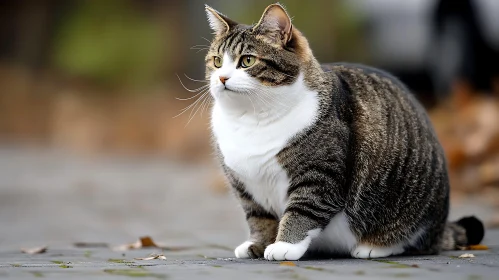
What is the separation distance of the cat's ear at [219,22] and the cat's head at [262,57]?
0.12m

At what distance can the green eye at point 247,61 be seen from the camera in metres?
3.78

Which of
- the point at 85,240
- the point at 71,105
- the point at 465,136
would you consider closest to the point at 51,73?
the point at 71,105

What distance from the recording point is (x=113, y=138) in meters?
14.8

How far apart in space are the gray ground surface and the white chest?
355 millimetres

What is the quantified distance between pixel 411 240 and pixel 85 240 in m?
2.15

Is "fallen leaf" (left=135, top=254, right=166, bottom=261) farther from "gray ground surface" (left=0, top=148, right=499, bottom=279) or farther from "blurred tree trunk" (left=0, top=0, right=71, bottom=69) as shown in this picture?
"blurred tree trunk" (left=0, top=0, right=71, bottom=69)

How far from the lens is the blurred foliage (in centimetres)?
1639

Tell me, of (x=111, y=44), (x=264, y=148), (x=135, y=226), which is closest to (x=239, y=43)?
(x=264, y=148)

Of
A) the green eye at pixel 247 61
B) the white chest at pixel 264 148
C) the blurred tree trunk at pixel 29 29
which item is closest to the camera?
the white chest at pixel 264 148

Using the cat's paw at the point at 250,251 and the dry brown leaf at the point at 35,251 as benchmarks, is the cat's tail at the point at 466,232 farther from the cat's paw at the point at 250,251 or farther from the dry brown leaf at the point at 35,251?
the dry brown leaf at the point at 35,251

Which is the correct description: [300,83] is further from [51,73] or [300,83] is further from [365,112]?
[51,73]

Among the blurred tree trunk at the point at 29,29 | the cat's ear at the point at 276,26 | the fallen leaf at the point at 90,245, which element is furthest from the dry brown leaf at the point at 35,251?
the blurred tree trunk at the point at 29,29

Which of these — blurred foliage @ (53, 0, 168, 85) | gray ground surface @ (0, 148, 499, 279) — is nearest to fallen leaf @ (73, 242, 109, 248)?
gray ground surface @ (0, 148, 499, 279)

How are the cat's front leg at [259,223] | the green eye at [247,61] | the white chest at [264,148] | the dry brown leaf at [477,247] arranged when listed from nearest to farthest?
the white chest at [264,148], the green eye at [247,61], the cat's front leg at [259,223], the dry brown leaf at [477,247]
